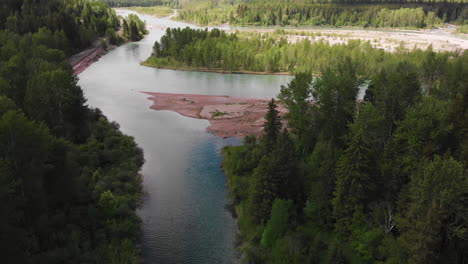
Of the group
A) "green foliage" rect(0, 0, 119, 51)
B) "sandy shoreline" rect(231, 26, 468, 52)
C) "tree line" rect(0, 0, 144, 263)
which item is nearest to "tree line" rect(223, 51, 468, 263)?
"tree line" rect(0, 0, 144, 263)

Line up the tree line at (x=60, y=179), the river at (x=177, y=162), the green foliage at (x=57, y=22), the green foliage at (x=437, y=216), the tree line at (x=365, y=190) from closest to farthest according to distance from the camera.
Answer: the green foliage at (x=437, y=216) < the tree line at (x=365, y=190) < the tree line at (x=60, y=179) < the river at (x=177, y=162) < the green foliage at (x=57, y=22)

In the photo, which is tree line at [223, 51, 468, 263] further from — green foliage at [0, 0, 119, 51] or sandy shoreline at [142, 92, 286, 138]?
green foliage at [0, 0, 119, 51]

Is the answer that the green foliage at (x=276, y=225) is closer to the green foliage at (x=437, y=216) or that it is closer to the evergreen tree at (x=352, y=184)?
the evergreen tree at (x=352, y=184)

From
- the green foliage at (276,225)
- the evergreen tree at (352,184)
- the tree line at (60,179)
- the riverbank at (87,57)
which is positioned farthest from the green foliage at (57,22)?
the evergreen tree at (352,184)

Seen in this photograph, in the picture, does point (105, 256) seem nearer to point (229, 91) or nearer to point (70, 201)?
point (70, 201)

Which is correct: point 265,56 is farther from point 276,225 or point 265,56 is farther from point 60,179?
point 60,179

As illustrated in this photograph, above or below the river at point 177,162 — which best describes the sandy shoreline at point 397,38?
above

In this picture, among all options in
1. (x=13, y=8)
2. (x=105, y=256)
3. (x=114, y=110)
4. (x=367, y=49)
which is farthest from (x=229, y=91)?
(x=13, y=8)
